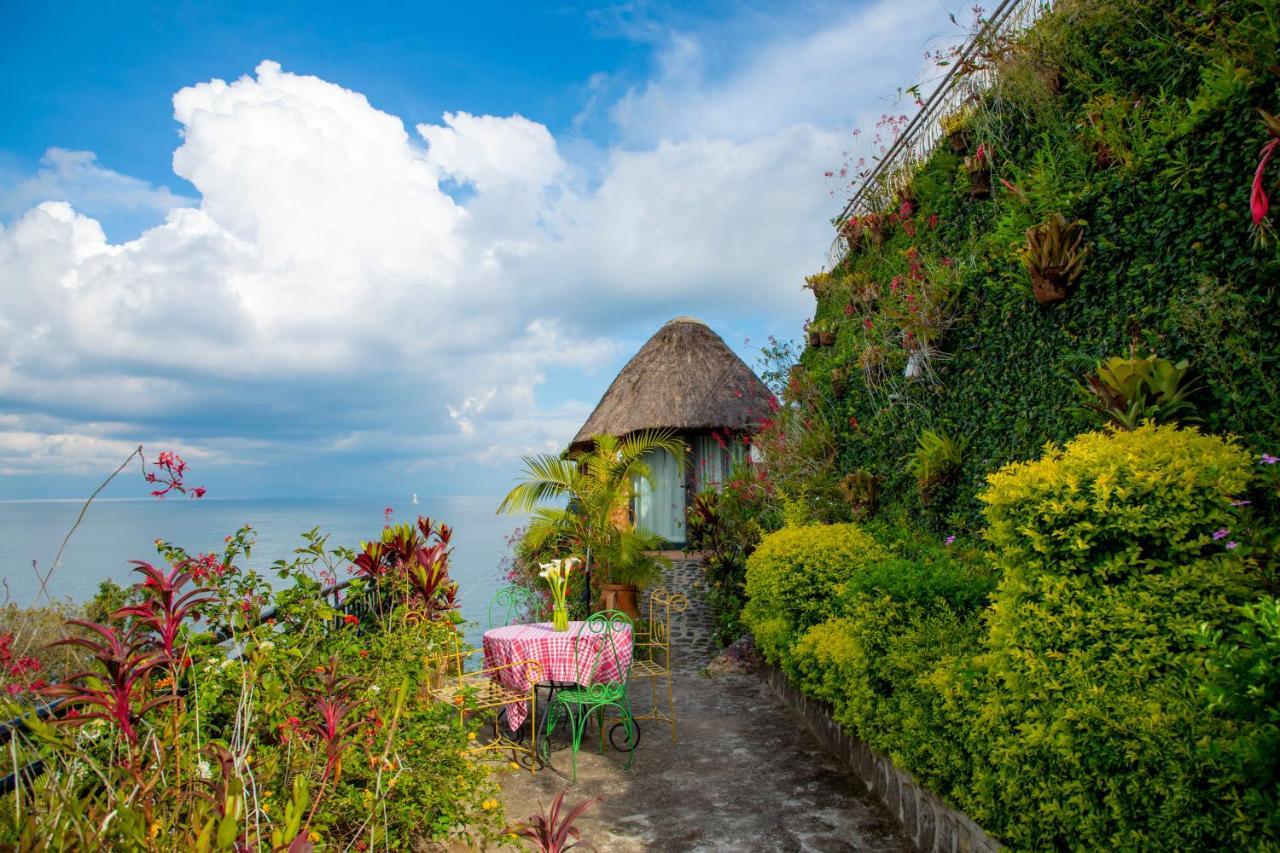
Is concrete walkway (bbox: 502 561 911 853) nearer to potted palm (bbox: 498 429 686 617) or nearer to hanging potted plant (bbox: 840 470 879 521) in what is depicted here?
hanging potted plant (bbox: 840 470 879 521)

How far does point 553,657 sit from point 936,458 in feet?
11.4

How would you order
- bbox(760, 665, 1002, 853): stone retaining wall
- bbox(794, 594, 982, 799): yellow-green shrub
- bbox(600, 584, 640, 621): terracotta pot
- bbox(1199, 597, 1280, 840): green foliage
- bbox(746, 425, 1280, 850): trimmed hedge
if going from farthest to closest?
bbox(600, 584, 640, 621): terracotta pot
bbox(794, 594, 982, 799): yellow-green shrub
bbox(760, 665, 1002, 853): stone retaining wall
bbox(746, 425, 1280, 850): trimmed hedge
bbox(1199, 597, 1280, 840): green foliage

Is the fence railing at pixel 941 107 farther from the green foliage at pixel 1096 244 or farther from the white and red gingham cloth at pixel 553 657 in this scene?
the white and red gingham cloth at pixel 553 657

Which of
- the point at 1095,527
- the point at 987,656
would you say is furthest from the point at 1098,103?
the point at 987,656

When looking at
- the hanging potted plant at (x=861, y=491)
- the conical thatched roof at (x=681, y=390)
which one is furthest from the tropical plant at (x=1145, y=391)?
the conical thatched roof at (x=681, y=390)

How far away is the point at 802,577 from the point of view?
19.6 feet

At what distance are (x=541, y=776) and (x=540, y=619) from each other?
5697 mm

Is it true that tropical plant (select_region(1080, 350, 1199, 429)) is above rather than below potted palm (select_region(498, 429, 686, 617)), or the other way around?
above

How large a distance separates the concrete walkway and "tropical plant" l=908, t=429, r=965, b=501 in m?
2.31

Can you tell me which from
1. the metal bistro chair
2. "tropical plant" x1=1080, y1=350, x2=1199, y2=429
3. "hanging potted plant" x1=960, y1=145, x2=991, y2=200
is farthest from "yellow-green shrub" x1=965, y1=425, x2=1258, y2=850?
"hanging potted plant" x1=960, y1=145, x2=991, y2=200

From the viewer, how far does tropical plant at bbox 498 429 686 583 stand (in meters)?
9.80

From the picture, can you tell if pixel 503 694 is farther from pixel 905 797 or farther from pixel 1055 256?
pixel 1055 256

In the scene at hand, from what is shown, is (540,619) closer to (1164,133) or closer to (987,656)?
(987,656)

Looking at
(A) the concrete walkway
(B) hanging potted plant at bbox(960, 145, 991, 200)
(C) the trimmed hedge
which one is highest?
(B) hanging potted plant at bbox(960, 145, 991, 200)
